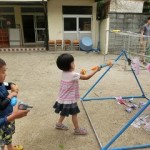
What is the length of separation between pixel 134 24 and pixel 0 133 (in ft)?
29.4

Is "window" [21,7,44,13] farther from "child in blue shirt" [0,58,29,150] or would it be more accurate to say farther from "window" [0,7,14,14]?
"child in blue shirt" [0,58,29,150]

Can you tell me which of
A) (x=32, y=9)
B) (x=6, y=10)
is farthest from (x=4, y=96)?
(x=6, y=10)

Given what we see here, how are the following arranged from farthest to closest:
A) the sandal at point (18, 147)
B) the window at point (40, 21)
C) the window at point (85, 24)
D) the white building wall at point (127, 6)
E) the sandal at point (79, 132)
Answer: the window at point (40, 21) < the window at point (85, 24) < the white building wall at point (127, 6) < the sandal at point (79, 132) < the sandal at point (18, 147)

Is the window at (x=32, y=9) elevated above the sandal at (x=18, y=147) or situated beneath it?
elevated above

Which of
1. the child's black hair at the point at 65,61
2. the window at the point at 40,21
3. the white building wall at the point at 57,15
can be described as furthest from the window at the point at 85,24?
the child's black hair at the point at 65,61

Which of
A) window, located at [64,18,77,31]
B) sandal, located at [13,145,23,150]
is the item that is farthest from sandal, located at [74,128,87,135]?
window, located at [64,18,77,31]

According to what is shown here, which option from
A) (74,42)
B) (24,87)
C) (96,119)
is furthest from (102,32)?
(96,119)

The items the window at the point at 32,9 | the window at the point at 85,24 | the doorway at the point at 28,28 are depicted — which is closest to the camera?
the window at the point at 85,24

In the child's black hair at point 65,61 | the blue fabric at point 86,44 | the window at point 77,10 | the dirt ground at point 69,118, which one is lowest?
the dirt ground at point 69,118

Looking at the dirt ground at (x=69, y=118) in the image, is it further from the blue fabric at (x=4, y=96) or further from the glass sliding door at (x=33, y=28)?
the glass sliding door at (x=33, y=28)

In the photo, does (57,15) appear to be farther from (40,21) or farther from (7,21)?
(7,21)

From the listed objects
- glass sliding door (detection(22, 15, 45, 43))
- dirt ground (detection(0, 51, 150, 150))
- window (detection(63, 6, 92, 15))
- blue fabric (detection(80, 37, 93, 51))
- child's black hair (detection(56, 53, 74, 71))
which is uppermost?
window (detection(63, 6, 92, 15))

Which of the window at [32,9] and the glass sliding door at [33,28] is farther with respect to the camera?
the glass sliding door at [33,28]

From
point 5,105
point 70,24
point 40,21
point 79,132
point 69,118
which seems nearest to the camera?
point 5,105
